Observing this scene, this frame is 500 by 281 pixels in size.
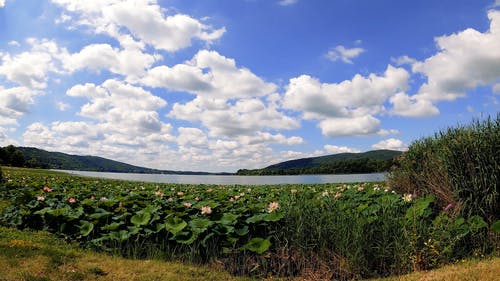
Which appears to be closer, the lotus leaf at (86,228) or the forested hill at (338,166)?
the lotus leaf at (86,228)

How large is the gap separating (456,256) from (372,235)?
1541 millimetres

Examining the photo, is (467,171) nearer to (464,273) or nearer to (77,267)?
(464,273)

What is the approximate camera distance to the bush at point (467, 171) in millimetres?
6953

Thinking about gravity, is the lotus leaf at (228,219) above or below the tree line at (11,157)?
below

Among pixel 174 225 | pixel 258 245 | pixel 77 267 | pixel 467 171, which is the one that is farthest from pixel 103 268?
pixel 467 171

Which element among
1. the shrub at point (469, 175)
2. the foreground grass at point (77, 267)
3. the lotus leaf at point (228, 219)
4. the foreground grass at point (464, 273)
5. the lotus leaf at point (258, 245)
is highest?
the shrub at point (469, 175)

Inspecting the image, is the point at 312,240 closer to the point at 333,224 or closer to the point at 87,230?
the point at 333,224

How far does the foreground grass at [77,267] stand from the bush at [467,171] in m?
5.10

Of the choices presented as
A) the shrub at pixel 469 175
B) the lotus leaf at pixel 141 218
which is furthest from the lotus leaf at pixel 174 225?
the shrub at pixel 469 175

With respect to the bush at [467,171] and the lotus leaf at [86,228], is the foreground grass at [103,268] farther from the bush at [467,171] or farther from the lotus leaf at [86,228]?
the bush at [467,171]

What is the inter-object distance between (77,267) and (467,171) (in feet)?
25.0

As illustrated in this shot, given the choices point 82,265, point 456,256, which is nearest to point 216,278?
point 82,265

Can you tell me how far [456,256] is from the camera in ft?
19.7

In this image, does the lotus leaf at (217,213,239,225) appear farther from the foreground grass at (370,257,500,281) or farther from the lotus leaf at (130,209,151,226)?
the foreground grass at (370,257,500,281)
